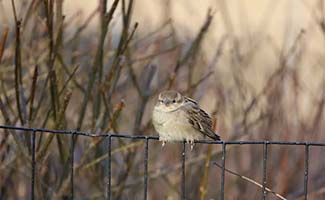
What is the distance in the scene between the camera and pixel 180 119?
11.7ft

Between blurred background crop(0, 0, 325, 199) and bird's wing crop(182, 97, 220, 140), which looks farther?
bird's wing crop(182, 97, 220, 140)

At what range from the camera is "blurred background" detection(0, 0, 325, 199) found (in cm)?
329

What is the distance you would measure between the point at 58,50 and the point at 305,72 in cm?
268

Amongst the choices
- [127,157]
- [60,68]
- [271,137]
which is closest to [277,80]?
[271,137]

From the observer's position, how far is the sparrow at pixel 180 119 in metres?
3.49

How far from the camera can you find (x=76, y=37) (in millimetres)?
3787

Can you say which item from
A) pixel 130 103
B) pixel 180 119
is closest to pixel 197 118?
pixel 180 119

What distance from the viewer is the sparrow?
3492 millimetres

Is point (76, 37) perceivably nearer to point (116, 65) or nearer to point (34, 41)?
point (34, 41)

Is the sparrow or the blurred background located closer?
the blurred background

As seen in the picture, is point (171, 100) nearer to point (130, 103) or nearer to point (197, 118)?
point (197, 118)

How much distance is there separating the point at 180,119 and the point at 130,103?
1.39 meters

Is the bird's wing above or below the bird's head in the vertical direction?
below

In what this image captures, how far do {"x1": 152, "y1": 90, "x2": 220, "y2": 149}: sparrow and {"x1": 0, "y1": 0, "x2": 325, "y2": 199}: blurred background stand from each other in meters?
0.09
